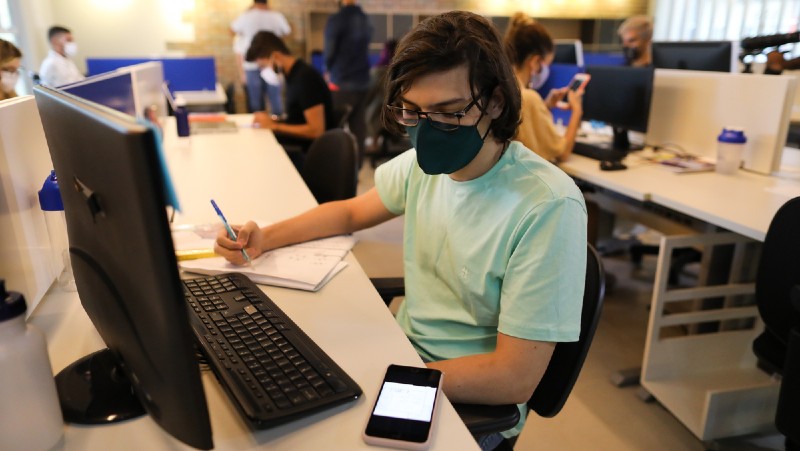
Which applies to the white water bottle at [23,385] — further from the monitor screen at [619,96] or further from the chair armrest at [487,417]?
the monitor screen at [619,96]

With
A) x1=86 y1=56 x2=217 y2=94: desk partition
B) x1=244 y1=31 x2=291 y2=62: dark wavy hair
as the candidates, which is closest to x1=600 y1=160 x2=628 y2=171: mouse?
x1=244 y1=31 x2=291 y2=62: dark wavy hair

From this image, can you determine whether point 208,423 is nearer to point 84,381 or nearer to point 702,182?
point 84,381

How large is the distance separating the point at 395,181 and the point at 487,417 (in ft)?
2.02

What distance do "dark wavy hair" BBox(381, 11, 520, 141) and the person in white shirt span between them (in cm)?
496

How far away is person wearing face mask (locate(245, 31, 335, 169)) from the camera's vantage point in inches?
132

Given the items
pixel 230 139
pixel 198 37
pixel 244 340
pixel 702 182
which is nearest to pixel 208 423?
pixel 244 340

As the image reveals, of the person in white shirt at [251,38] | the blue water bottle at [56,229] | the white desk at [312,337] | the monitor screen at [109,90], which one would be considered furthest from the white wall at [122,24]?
the blue water bottle at [56,229]

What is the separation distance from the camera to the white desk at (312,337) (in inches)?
28.0

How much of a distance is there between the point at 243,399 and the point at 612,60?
521cm

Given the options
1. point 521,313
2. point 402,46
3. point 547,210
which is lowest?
point 521,313

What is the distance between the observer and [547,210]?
3.00 ft

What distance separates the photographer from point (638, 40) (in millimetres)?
3529

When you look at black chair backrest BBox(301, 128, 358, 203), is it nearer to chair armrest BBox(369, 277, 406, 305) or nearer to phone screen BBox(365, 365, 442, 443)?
chair armrest BBox(369, 277, 406, 305)

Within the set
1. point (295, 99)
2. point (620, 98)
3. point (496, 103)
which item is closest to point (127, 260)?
point (496, 103)
